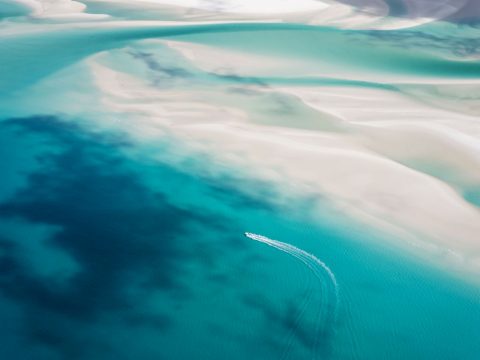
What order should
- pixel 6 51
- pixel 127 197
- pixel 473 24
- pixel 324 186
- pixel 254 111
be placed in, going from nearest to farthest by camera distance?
pixel 127 197 → pixel 324 186 → pixel 254 111 → pixel 6 51 → pixel 473 24

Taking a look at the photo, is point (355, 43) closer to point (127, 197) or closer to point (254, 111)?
point (254, 111)

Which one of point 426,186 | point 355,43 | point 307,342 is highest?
point 355,43

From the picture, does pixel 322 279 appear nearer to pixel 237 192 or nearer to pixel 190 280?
pixel 190 280

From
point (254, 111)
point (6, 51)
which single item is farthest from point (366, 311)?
point (6, 51)

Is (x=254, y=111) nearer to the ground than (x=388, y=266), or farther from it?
farther from it
